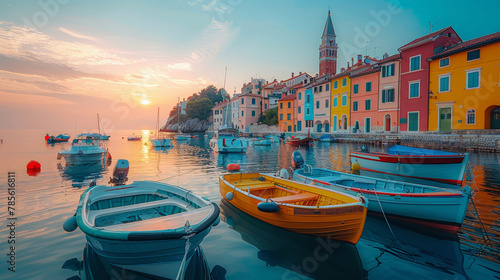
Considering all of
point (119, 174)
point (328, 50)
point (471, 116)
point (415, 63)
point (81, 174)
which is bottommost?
point (81, 174)

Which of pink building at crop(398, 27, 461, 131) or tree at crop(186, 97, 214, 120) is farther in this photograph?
tree at crop(186, 97, 214, 120)

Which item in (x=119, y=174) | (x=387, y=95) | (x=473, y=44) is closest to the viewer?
(x=119, y=174)

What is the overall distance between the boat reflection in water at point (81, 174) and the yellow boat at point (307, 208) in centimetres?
1017

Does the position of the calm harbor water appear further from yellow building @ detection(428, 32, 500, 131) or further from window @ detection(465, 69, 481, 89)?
window @ detection(465, 69, 481, 89)

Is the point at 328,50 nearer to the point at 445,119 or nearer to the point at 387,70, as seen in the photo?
the point at 387,70

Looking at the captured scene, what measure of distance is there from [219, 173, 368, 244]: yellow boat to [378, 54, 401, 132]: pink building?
31.5 meters

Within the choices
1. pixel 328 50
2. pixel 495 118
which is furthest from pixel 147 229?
pixel 328 50

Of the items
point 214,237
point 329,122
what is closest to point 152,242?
point 214,237

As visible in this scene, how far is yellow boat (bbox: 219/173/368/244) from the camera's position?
573 centimetres

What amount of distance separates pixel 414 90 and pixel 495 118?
849 centimetres

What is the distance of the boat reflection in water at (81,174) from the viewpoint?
14881 millimetres

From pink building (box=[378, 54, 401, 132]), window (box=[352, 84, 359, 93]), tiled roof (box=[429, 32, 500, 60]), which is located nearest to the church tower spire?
window (box=[352, 84, 359, 93])

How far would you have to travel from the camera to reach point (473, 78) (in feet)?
86.5

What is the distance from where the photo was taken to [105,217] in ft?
20.4
